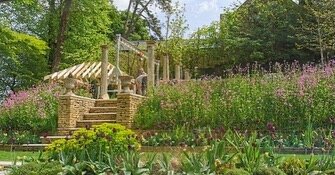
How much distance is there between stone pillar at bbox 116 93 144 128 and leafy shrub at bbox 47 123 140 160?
6.86 m

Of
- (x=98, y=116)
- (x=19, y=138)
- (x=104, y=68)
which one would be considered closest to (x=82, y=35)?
(x=104, y=68)

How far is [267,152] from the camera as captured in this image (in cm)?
709

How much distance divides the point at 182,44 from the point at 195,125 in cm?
1439

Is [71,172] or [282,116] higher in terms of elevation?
[282,116]

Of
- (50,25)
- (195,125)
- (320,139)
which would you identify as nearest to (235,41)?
(50,25)

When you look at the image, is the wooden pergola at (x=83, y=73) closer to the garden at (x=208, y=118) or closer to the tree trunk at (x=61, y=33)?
the garden at (x=208, y=118)

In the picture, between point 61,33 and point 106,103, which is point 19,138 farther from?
point 61,33

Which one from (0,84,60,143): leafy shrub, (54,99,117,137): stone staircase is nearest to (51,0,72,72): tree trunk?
(0,84,60,143): leafy shrub

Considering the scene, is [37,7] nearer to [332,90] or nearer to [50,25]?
[50,25]

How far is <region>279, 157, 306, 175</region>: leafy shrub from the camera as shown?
6512 mm

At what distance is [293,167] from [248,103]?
710cm

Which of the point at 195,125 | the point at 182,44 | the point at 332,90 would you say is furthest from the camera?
the point at 182,44

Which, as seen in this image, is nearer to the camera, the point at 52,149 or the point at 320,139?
the point at 52,149

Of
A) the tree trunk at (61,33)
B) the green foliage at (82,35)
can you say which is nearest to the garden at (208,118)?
the tree trunk at (61,33)
